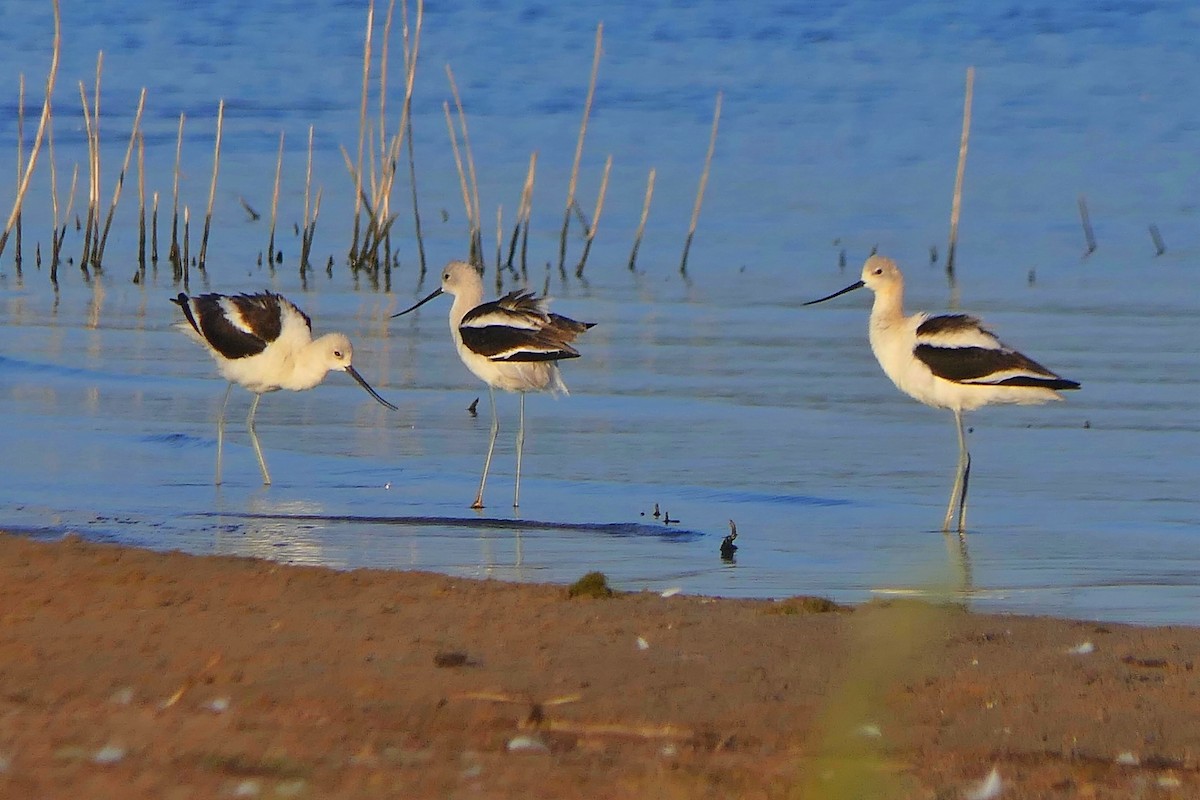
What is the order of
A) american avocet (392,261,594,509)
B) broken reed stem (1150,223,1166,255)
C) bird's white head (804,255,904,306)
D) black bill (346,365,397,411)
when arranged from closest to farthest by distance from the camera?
american avocet (392,261,594,509), bird's white head (804,255,904,306), black bill (346,365,397,411), broken reed stem (1150,223,1166,255)

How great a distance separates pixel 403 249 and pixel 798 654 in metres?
14.5

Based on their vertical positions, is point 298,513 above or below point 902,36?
below

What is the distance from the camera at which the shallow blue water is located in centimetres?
853

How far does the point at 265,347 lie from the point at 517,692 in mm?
6214

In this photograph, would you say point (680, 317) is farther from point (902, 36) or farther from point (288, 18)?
point (288, 18)

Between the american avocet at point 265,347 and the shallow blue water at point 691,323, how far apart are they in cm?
39

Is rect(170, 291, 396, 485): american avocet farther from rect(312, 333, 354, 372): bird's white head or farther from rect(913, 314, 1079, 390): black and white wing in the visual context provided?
rect(913, 314, 1079, 390): black and white wing

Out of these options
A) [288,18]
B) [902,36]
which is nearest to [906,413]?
[902,36]

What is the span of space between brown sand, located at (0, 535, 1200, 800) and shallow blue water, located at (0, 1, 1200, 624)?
2.20 feet

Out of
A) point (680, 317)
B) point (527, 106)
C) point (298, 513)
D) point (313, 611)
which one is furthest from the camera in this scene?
point (527, 106)

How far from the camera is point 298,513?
8.99m

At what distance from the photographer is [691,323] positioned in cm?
1577

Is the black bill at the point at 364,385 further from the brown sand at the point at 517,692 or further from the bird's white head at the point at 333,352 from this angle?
the brown sand at the point at 517,692

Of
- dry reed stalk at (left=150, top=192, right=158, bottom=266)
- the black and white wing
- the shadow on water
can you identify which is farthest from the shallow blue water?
dry reed stalk at (left=150, top=192, right=158, bottom=266)
